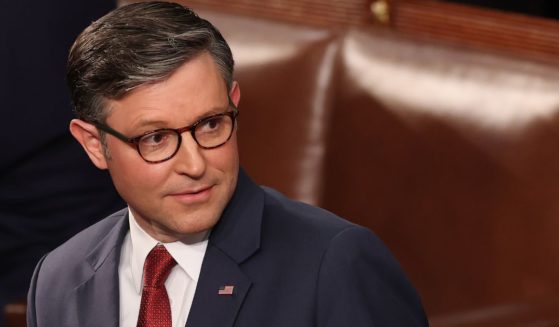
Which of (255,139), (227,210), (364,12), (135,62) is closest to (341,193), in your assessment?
(255,139)

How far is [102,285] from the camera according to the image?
64.6 inches

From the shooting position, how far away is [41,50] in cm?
259

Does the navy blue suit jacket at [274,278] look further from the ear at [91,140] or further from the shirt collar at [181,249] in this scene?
the ear at [91,140]

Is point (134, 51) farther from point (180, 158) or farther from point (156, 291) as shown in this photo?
point (156, 291)

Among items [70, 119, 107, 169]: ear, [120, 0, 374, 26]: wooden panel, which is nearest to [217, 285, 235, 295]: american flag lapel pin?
[70, 119, 107, 169]: ear

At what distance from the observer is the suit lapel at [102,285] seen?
162 centimetres

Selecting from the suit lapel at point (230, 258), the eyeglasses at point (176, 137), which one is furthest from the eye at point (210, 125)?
the suit lapel at point (230, 258)

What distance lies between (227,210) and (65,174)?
118 cm

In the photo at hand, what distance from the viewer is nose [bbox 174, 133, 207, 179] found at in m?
1.46

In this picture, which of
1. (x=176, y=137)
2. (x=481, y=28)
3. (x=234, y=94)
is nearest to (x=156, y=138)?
(x=176, y=137)

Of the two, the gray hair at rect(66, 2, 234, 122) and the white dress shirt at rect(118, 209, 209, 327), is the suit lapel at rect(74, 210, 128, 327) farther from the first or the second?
the gray hair at rect(66, 2, 234, 122)

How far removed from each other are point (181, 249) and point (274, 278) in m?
0.15

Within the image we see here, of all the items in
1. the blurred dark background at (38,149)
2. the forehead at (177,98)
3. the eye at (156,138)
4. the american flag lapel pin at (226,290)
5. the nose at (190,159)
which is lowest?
the blurred dark background at (38,149)

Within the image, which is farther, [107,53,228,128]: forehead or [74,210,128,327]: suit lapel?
[74,210,128,327]: suit lapel
